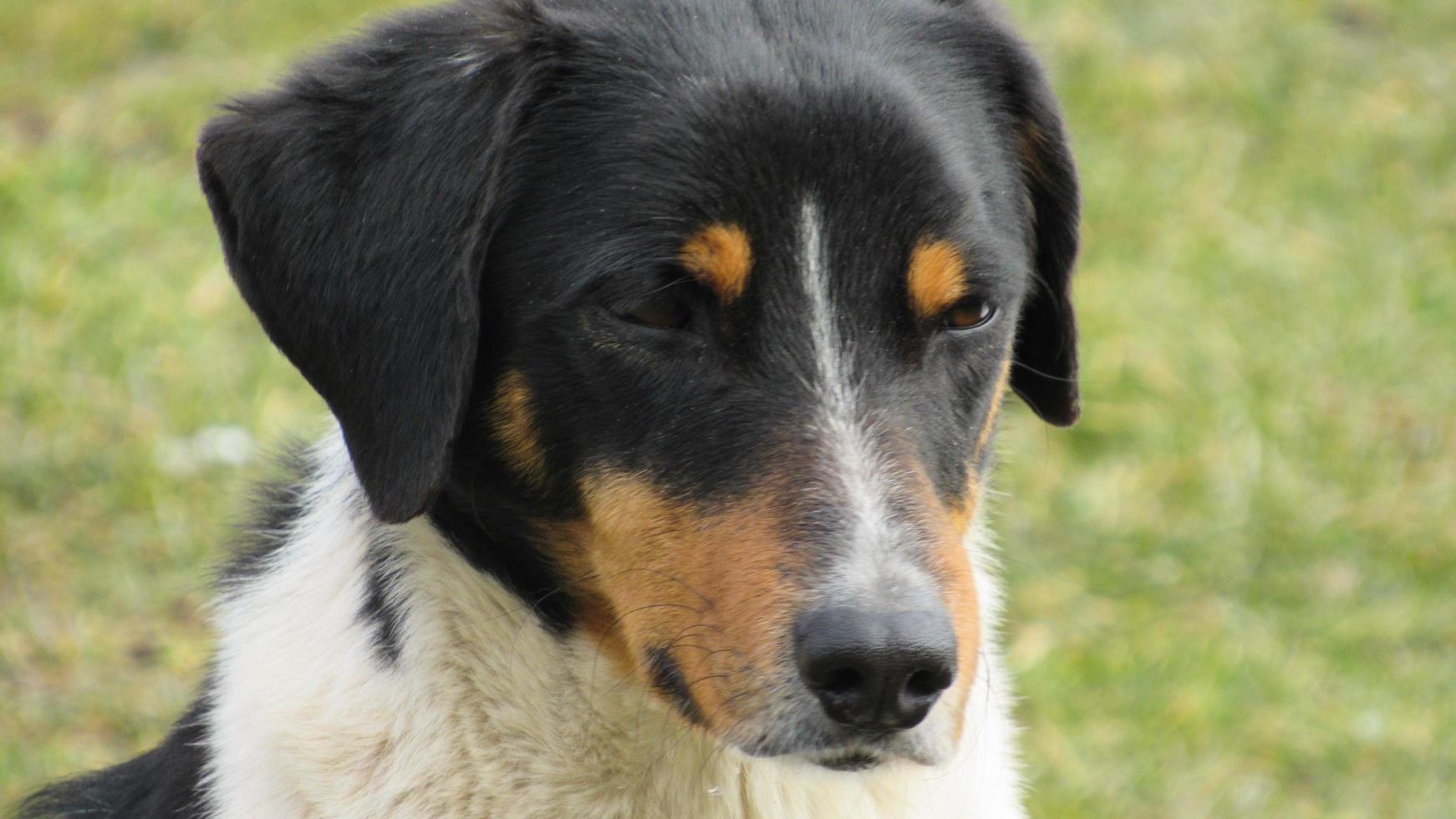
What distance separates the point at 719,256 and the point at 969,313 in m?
0.54

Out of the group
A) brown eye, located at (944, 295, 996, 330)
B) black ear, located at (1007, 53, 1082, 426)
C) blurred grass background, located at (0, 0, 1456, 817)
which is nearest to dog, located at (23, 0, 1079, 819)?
brown eye, located at (944, 295, 996, 330)

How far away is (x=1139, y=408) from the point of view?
7742 mm

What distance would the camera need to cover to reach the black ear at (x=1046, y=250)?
3.80m

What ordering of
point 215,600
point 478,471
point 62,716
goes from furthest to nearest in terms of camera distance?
point 62,716 < point 215,600 < point 478,471

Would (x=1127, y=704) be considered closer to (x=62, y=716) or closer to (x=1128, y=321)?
(x=1128, y=321)

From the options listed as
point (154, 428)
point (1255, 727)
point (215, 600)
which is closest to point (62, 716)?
point (154, 428)

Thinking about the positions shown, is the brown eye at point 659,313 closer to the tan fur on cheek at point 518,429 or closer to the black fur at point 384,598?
the tan fur on cheek at point 518,429

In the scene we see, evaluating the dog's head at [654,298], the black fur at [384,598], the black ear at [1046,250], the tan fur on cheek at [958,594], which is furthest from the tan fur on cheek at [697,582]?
the black ear at [1046,250]

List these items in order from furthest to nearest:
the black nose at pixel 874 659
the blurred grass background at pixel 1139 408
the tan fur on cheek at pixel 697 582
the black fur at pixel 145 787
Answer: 1. the blurred grass background at pixel 1139 408
2. the black fur at pixel 145 787
3. the tan fur on cheek at pixel 697 582
4. the black nose at pixel 874 659

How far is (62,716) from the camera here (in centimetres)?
573

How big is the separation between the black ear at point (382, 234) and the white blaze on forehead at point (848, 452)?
0.59 metres

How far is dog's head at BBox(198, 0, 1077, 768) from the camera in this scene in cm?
311

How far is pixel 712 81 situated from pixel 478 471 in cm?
85

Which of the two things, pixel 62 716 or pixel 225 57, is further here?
pixel 225 57
